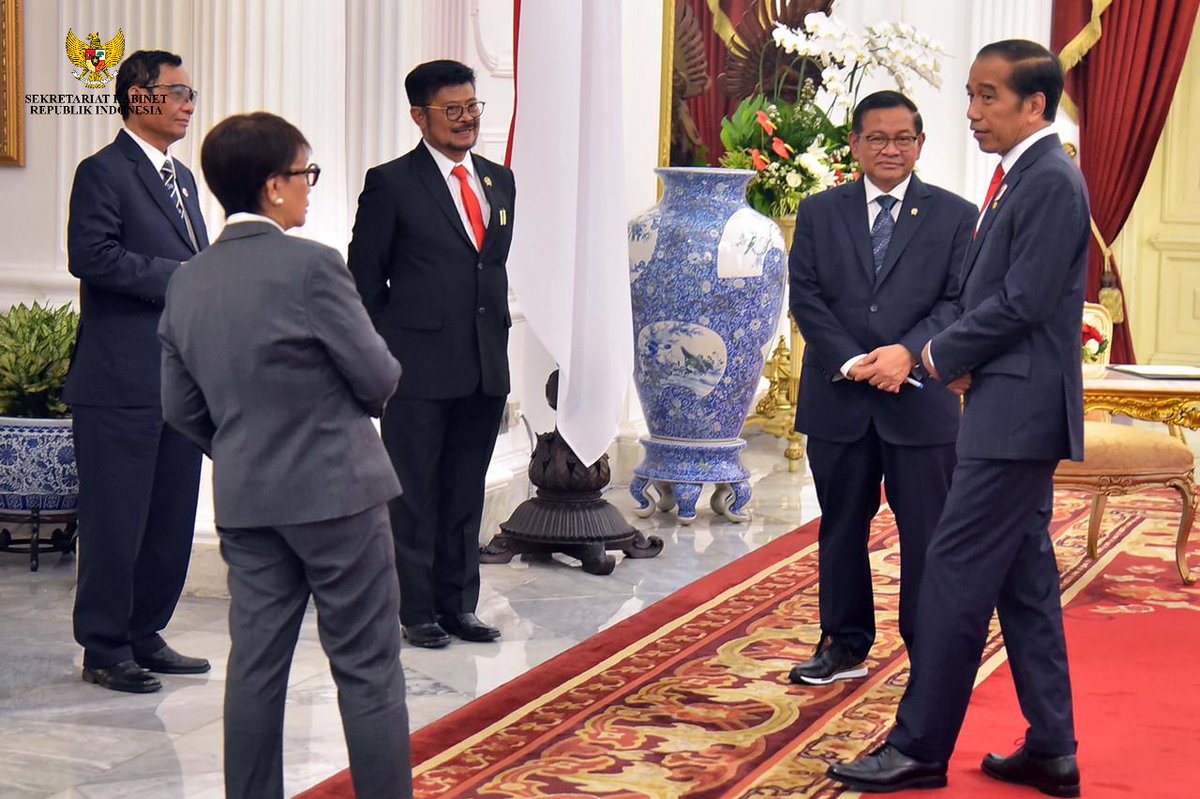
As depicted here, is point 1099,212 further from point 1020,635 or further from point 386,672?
point 386,672

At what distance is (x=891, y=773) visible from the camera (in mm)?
3664

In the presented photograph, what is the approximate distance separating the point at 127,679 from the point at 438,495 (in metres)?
1.05

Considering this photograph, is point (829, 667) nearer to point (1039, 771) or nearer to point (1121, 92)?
point (1039, 771)

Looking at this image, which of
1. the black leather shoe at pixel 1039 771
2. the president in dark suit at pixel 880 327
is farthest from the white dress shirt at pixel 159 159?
the black leather shoe at pixel 1039 771

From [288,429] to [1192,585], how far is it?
4.06 metres

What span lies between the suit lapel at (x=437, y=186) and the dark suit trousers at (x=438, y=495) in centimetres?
48

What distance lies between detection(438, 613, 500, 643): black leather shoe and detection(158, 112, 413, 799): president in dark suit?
1.89m

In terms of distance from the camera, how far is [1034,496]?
3582 mm

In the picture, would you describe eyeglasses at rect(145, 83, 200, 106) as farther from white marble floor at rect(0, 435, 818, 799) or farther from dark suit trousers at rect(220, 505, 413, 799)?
dark suit trousers at rect(220, 505, 413, 799)

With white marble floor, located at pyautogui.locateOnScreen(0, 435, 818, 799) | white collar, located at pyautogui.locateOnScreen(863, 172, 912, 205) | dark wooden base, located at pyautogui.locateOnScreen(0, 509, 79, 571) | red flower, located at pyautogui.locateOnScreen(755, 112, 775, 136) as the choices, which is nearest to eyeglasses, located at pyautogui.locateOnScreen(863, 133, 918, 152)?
white collar, located at pyautogui.locateOnScreen(863, 172, 912, 205)

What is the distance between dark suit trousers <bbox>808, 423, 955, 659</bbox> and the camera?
4297 millimetres

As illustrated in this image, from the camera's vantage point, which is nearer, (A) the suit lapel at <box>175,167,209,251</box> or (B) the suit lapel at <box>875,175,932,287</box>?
(B) the suit lapel at <box>875,175,932,287</box>

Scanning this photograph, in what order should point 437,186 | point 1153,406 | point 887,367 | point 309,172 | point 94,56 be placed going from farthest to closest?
point 1153,406 < point 94,56 < point 437,186 < point 887,367 < point 309,172

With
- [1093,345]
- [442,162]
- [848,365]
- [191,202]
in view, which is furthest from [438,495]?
[1093,345]
